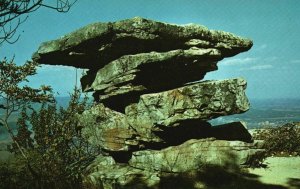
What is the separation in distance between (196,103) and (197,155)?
1933 millimetres

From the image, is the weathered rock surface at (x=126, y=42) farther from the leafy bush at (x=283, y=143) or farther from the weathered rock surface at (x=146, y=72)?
A: the leafy bush at (x=283, y=143)

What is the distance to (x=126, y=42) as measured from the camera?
37.3 feet

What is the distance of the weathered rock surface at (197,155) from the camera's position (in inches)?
435

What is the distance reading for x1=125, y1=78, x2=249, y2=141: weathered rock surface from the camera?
11.2 meters

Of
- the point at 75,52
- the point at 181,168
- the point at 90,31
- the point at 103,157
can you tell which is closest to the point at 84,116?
the point at 103,157

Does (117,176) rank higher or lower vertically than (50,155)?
lower

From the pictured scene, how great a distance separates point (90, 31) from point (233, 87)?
578cm

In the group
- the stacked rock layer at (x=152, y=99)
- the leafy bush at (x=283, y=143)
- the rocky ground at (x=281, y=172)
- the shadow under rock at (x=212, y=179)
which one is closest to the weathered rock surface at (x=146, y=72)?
the stacked rock layer at (x=152, y=99)

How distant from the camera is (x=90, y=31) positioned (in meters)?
11.1

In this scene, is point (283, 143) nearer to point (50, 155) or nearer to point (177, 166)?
point (177, 166)

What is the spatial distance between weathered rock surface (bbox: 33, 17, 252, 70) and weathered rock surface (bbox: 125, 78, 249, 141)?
1.81m

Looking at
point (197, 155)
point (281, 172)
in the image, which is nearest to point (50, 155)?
point (197, 155)

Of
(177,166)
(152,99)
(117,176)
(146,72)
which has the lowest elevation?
(117,176)

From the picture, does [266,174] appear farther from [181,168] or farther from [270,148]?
[270,148]
